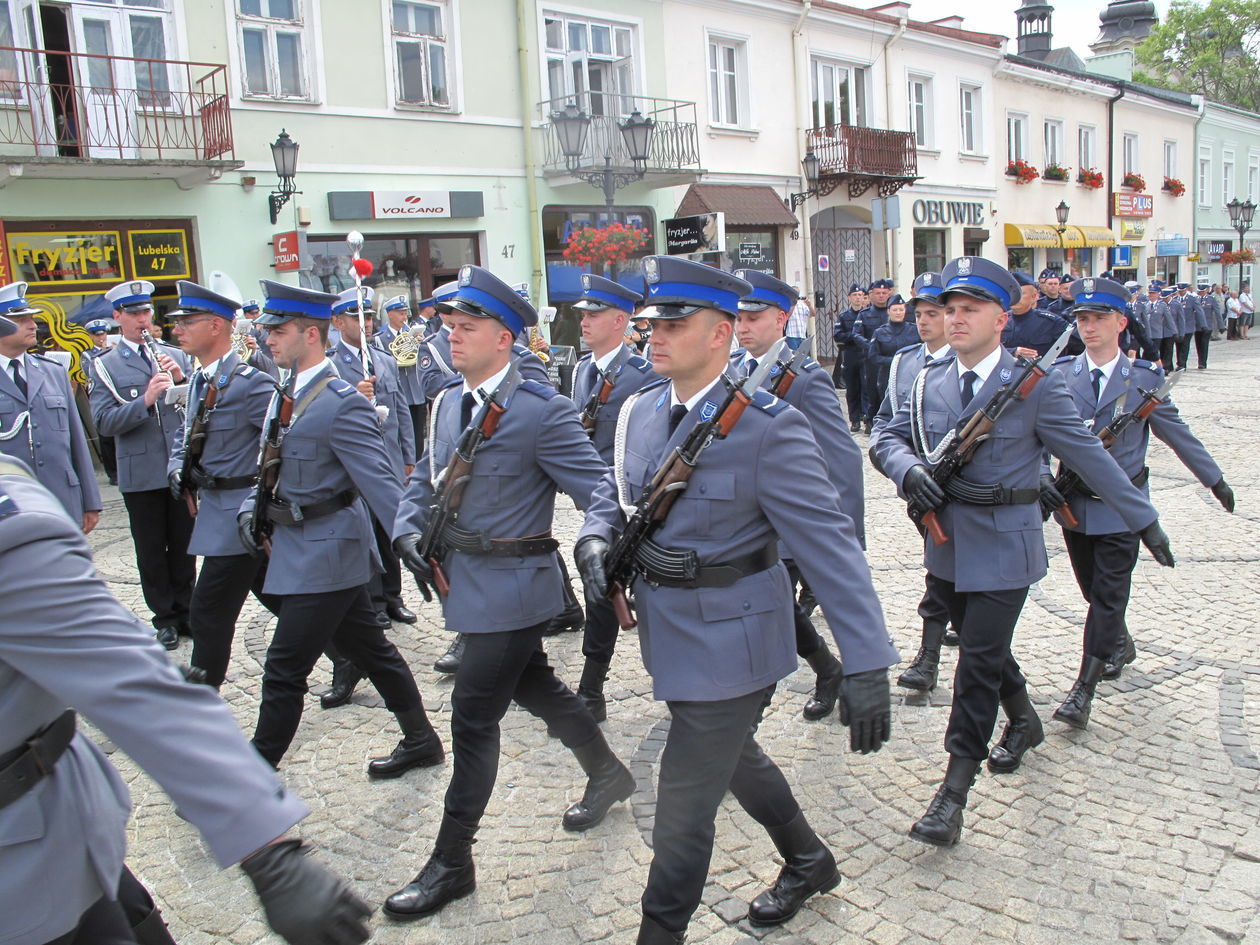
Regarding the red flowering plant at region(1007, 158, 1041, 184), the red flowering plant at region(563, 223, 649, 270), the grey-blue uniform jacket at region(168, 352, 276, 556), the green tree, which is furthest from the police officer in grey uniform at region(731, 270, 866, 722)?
the green tree

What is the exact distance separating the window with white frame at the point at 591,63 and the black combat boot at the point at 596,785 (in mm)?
14849

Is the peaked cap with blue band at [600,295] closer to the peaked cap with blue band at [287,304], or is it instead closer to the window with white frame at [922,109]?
the peaked cap with blue band at [287,304]

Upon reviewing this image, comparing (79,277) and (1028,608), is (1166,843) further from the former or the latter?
(79,277)

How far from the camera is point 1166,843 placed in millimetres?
3641

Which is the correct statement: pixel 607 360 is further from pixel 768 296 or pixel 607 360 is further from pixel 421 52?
pixel 421 52

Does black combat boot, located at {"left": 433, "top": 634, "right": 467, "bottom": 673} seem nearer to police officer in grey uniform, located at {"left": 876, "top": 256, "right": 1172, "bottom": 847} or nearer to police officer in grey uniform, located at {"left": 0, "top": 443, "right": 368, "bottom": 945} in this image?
police officer in grey uniform, located at {"left": 876, "top": 256, "right": 1172, "bottom": 847}

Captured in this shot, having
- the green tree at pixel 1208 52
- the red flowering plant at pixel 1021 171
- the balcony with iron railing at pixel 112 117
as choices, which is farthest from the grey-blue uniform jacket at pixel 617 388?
the green tree at pixel 1208 52

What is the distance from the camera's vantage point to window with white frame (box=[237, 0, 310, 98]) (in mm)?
14352

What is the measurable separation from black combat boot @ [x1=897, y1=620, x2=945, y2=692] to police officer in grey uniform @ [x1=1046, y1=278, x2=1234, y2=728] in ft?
2.07

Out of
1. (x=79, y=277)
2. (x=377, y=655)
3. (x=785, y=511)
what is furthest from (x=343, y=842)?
(x=79, y=277)

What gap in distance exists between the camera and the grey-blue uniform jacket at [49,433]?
598 cm

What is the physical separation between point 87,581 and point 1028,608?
575cm

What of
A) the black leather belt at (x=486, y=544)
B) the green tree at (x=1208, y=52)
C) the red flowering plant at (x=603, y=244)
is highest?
the green tree at (x=1208, y=52)

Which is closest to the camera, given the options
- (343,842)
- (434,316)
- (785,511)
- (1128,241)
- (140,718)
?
(140,718)
